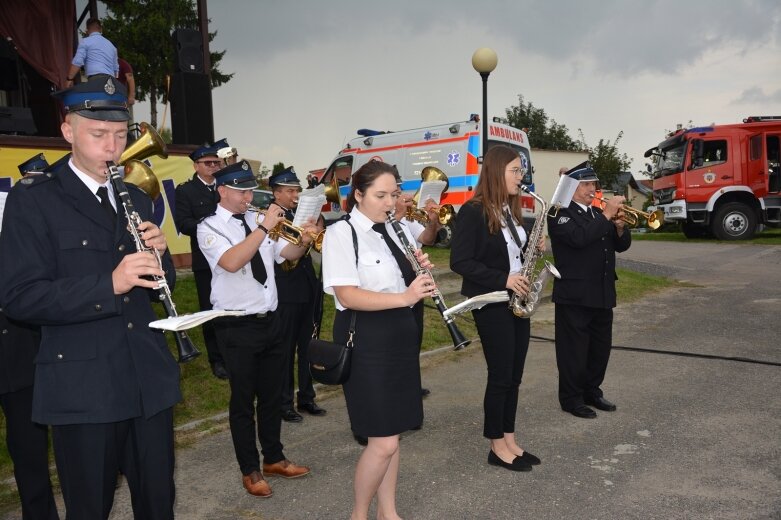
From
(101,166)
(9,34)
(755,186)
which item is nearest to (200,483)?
(101,166)

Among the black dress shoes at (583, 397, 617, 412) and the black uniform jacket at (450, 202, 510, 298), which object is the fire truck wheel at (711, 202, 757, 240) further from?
the black uniform jacket at (450, 202, 510, 298)

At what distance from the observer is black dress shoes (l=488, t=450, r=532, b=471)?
15.1ft

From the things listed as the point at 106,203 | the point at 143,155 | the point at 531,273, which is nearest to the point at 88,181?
the point at 106,203

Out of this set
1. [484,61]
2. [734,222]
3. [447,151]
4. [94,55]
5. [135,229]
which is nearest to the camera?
[135,229]

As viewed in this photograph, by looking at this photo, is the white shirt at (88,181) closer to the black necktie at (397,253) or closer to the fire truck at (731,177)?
the black necktie at (397,253)

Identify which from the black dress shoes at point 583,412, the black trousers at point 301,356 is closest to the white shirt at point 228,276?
the black trousers at point 301,356

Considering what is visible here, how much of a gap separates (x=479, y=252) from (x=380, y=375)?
1.50 meters

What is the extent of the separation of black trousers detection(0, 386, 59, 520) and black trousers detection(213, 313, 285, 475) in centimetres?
115

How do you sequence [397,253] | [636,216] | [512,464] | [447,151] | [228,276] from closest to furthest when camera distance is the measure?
1. [397,253]
2. [228,276]
3. [512,464]
4. [636,216]
5. [447,151]

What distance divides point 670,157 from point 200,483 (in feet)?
65.3

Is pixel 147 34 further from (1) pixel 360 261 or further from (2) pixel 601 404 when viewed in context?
(1) pixel 360 261

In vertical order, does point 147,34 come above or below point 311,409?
above

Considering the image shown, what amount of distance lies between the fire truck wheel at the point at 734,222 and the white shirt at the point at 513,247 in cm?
1771

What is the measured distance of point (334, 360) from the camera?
3.39 metres
